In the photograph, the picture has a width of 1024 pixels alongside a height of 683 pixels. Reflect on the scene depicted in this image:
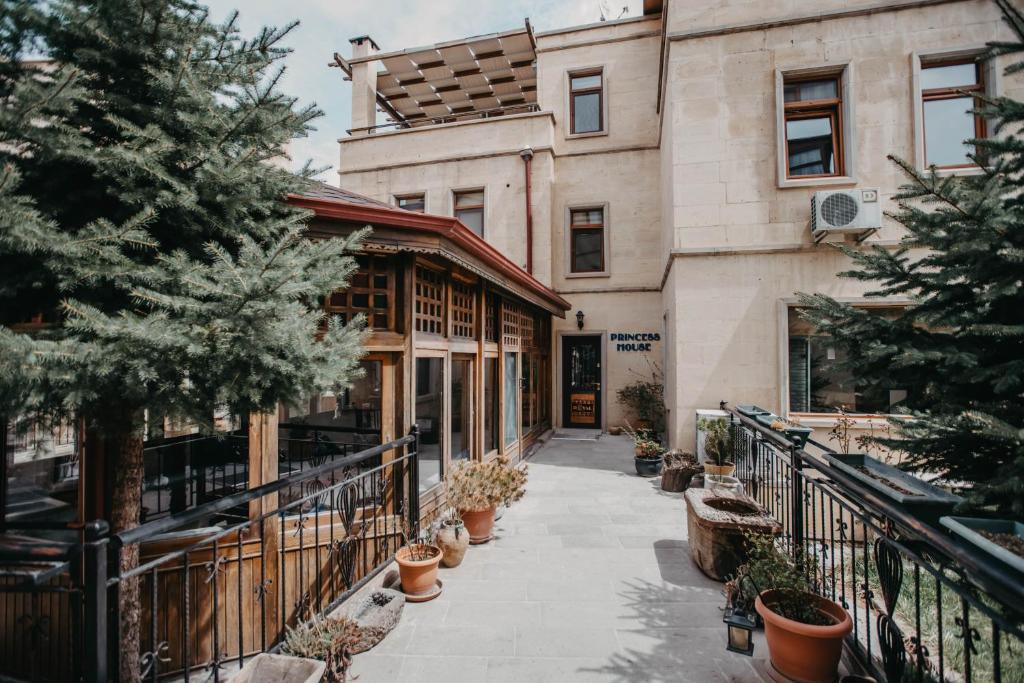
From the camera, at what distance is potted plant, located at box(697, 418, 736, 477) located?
21.5 feet

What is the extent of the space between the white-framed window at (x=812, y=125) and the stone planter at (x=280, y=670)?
7.93 m

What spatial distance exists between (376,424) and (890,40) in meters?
10.5

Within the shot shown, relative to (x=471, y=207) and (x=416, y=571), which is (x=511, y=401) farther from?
(x=471, y=207)

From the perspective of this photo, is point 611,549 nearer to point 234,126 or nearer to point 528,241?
point 234,126

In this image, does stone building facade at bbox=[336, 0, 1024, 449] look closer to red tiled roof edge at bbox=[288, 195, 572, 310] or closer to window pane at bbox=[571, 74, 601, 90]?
red tiled roof edge at bbox=[288, 195, 572, 310]

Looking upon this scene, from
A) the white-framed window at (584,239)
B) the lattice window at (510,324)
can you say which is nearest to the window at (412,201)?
the white-framed window at (584,239)

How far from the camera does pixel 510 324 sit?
8211mm

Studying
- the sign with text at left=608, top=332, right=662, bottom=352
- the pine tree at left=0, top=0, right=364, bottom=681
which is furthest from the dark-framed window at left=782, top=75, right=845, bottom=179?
the pine tree at left=0, top=0, right=364, bottom=681

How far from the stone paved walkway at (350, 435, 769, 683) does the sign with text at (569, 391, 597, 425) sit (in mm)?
6173

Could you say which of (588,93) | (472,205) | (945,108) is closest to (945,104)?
(945,108)

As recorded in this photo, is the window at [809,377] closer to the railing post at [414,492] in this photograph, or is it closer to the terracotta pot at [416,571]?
the railing post at [414,492]

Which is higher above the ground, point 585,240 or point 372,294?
point 585,240

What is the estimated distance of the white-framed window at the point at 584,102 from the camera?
40.2 feet

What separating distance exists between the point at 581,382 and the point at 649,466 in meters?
4.64
